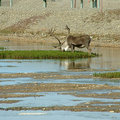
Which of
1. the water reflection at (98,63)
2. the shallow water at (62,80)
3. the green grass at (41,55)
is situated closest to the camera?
the shallow water at (62,80)

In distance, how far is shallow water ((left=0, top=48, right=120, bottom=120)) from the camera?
1566 centimetres

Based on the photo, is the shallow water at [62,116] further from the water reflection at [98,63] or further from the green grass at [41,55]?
the green grass at [41,55]

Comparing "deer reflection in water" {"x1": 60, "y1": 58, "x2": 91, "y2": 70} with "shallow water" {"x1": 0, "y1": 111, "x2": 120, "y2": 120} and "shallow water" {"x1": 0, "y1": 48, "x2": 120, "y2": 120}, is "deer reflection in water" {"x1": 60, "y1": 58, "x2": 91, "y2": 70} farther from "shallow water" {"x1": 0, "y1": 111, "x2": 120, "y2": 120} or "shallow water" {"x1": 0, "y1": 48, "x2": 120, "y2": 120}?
"shallow water" {"x1": 0, "y1": 111, "x2": 120, "y2": 120}

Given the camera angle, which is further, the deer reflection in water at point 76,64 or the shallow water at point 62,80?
the deer reflection in water at point 76,64

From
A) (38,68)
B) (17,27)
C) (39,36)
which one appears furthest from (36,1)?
(38,68)

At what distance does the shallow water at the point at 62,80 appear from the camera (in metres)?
15.7

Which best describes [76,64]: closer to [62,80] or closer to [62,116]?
[62,80]

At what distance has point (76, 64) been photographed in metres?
29.3

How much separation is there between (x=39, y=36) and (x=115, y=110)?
37.0 m

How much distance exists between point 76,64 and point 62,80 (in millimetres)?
6574

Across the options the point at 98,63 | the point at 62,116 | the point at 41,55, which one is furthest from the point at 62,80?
the point at 41,55

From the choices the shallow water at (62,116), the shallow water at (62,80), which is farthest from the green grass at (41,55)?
the shallow water at (62,116)

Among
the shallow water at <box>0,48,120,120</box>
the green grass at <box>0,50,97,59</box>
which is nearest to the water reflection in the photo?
the shallow water at <box>0,48,120,120</box>

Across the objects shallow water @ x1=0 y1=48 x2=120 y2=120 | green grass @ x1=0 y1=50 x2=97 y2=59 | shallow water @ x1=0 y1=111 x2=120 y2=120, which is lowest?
shallow water @ x1=0 y1=111 x2=120 y2=120
